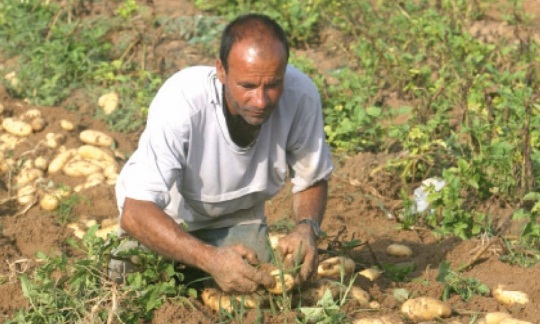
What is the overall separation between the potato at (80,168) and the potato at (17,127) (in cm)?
47

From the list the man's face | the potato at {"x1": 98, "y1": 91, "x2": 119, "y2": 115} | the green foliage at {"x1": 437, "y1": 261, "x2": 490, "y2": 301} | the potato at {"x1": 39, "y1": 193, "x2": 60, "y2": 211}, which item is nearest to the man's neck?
the man's face

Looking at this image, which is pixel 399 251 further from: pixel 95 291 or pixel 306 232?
pixel 95 291

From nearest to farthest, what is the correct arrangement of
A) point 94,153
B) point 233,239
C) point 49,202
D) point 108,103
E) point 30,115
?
point 233,239 → point 49,202 → point 94,153 → point 30,115 → point 108,103

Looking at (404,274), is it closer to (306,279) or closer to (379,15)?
(306,279)

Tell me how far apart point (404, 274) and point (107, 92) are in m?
3.14

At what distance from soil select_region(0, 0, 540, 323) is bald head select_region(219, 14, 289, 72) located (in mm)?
995

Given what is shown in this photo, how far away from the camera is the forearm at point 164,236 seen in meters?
3.71

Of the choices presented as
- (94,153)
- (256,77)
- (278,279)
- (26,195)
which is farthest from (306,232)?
(94,153)

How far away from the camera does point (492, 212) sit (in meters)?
5.51

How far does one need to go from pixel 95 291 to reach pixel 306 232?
834mm

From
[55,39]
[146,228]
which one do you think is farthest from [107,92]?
[146,228]

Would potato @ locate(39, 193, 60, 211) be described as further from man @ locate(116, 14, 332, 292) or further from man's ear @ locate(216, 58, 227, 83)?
man's ear @ locate(216, 58, 227, 83)

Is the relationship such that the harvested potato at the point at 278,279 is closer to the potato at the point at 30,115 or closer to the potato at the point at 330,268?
the potato at the point at 330,268

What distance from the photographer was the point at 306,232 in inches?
158
